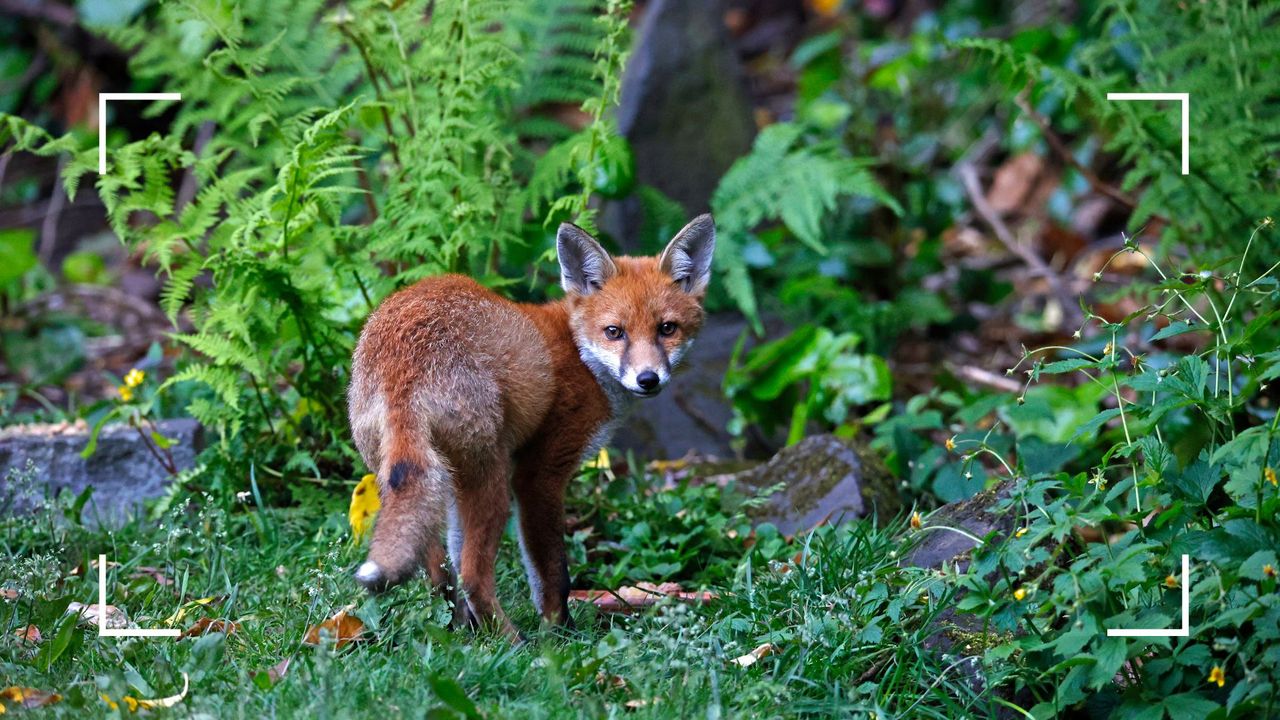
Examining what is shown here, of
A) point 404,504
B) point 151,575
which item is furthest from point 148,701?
point 151,575

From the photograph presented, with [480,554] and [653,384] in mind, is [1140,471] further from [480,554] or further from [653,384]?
[480,554]

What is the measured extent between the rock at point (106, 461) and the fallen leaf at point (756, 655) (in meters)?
3.27

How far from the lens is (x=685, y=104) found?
28.8 ft

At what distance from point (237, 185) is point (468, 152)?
1135mm

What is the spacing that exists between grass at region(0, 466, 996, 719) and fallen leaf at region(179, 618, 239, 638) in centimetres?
5

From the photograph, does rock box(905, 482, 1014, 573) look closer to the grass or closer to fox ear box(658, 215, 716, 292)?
the grass

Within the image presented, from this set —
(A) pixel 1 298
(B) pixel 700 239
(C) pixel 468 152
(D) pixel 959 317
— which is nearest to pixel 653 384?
(B) pixel 700 239

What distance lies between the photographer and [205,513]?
17.1ft

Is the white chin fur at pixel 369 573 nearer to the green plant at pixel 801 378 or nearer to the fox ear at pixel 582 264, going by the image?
the fox ear at pixel 582 264

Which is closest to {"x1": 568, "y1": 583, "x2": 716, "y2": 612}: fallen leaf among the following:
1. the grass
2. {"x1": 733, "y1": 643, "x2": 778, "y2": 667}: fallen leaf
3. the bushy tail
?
the grass

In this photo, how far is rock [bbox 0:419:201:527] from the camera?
20.0ft

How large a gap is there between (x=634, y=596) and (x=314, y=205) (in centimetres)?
226

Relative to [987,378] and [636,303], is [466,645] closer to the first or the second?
[636,303]

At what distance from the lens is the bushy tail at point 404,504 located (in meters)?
3.84
